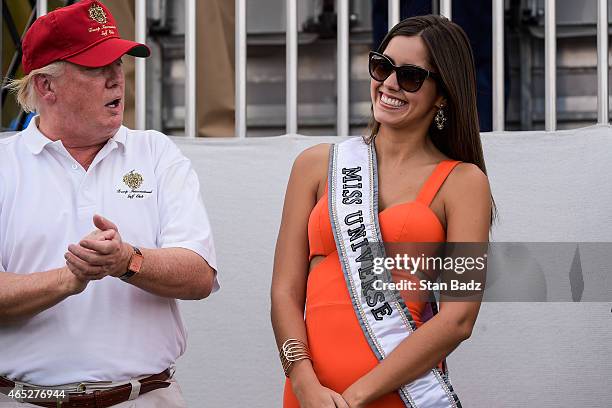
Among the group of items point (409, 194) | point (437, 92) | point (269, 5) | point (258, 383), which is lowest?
point (258, 383)

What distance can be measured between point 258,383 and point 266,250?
0.55 metres

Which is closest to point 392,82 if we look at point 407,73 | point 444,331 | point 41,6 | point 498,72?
point 407,73

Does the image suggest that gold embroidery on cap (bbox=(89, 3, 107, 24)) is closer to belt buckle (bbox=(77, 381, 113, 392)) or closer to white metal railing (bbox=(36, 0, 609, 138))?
belt buckle (bbox=(77, 381, 113, 392))

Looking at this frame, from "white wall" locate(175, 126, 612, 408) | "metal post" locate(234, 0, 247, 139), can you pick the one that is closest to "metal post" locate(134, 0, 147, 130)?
"metal post" locate(234, 0, 247, 139)

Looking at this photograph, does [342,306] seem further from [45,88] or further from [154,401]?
[45,88]

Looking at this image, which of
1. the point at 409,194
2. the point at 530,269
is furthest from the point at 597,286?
the point at 409,194

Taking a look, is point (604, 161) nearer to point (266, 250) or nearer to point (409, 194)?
point (266, 250)

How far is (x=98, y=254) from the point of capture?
2648 mm

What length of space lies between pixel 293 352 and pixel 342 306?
18cm

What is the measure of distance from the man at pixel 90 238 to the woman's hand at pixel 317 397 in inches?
14.5

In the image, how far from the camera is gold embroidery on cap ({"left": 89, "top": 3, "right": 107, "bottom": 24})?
312 centimetres

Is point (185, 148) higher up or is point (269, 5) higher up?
point (269, 5)

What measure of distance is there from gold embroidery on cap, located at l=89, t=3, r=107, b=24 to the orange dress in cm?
84

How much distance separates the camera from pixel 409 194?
120 inches
